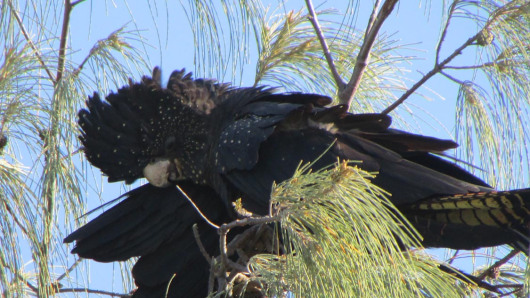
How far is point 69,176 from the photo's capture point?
2557 mm

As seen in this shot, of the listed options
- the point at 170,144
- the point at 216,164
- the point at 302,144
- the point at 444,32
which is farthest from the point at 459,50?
the point at 170,144

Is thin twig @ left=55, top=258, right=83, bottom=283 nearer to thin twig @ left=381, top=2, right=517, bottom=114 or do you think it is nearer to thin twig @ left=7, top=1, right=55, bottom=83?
thin twig @ left=7, top=1, right=55, bottom=83

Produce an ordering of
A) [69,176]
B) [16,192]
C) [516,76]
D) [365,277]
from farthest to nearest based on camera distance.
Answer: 1. [516,76]
2. [69,176]
3. [16,192]
4. [365,277]

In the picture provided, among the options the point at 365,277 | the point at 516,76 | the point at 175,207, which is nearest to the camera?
the point at 365,277

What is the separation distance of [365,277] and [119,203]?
1596 mm

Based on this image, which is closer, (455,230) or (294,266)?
(294,266)

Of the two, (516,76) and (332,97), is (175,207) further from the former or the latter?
(516,76)

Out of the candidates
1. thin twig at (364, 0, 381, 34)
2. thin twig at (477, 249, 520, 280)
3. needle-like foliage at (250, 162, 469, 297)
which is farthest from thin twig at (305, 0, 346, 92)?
needle-like foliage at (250, 162, 469, 297)

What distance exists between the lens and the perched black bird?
102 inches

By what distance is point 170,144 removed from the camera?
10.2ft

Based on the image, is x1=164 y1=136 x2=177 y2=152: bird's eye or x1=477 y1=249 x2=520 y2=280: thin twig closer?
x1=477 y1=249 x2=520 y2=280: thin twig

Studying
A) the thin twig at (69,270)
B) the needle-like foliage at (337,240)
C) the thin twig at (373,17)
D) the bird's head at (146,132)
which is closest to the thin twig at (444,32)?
the thin twig at (373,17)

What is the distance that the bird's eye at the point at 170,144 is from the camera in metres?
3.10

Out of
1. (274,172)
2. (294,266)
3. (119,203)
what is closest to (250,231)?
(274,172)
